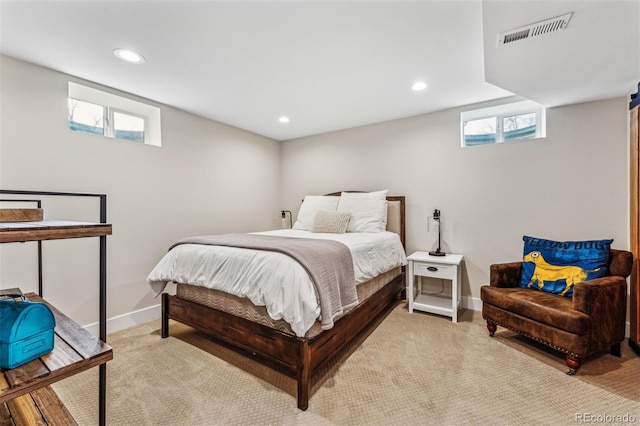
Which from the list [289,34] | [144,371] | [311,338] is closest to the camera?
[311,338]

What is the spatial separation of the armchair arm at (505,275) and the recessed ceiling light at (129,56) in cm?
342

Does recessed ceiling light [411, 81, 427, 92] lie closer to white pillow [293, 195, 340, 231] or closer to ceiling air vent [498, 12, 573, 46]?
ceiling air vent [498, 12, 573, 46]

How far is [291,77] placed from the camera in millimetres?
2482

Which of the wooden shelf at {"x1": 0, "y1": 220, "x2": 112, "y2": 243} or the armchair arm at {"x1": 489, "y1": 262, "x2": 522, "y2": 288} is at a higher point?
the wooden shelf at {"x1": 0, "y1": 220, "x2": 112, "y2": 243}

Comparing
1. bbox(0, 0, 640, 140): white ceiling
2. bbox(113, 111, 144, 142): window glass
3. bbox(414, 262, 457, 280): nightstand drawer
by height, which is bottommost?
bbox(414, 262, 457, 280): nightstand drawer

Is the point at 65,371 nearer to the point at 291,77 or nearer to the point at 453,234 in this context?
the point at 291,77

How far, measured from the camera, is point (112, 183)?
8.86 ft

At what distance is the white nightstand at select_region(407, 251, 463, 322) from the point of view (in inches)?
112

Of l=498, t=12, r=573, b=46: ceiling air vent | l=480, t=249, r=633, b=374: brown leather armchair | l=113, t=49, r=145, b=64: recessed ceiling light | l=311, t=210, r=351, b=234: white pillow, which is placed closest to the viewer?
l=498, t=12, r=573, b=46: ceiling air vent

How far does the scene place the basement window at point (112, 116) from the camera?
2.63 meters

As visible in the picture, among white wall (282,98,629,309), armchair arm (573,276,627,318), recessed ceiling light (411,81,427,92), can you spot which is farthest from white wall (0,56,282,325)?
armchair arm (573,276,627,318)

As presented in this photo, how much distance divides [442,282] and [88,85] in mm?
4168

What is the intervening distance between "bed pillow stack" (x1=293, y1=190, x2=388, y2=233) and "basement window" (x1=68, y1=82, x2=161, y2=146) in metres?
2.00

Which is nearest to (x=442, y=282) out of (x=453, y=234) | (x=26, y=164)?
(x=453, y=234)
